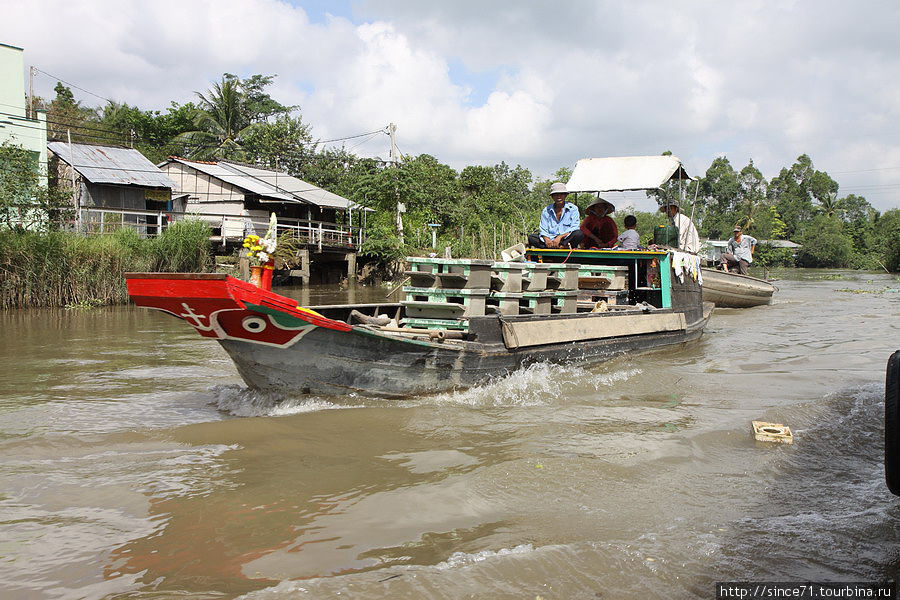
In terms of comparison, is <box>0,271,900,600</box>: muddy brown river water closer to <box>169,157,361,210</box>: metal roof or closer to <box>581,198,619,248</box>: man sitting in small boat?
<box>581,198,619,248</box>: man sitting in small boat

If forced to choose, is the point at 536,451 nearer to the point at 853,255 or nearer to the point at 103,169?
the point at 103,169

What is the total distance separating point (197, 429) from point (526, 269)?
3.83 m

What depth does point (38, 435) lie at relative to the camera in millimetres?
5246

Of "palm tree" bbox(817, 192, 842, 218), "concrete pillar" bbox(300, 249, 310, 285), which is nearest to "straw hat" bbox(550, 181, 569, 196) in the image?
"concrete pillar" bbox(300, 249, 310, 285)

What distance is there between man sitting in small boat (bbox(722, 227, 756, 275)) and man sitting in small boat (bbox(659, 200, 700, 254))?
7.59 metres

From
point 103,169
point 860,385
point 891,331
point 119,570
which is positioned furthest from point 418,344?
point 103,169

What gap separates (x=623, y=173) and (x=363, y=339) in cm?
639

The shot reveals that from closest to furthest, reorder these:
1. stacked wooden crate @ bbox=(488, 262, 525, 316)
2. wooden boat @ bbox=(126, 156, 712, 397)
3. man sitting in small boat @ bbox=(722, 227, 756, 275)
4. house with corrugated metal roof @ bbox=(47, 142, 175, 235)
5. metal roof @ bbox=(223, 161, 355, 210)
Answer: wooden boat @ bbox=(126, 156, 712, 397), stacked wooden crate @ bbox=(488, 262, 525, 316), man sitting in small boat @ bbox=(722, 227, 756, 275), house with corrugated metal roof @ bbox=(47, 142, 175, 235), metal roof @ bbox=(223, 161, 355, 210)

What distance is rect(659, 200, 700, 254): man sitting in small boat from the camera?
1123 centimetres

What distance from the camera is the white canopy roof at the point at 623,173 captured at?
397 inches

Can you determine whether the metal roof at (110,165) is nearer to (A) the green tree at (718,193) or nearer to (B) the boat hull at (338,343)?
(B) the boat hull at (338,343)

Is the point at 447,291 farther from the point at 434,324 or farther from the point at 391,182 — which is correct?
the point at 391,182

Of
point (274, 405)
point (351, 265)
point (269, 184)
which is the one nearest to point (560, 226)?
point (274, 405)

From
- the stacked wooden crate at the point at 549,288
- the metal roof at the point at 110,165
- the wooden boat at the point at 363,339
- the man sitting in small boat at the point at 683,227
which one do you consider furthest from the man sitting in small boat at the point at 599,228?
the metal roof at the point at 110,165
